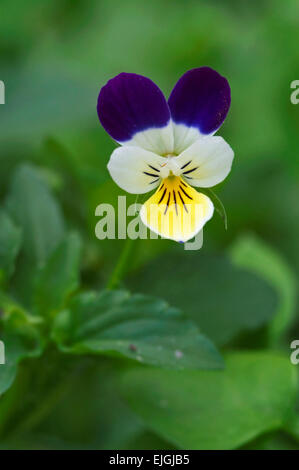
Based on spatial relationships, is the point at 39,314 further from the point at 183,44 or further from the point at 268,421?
the point at 183,44

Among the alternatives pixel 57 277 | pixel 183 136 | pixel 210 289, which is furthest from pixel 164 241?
pixel 183 136

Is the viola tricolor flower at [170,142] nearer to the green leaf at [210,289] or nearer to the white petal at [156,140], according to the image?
the white petal at [156,140]

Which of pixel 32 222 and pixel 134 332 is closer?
pixel 134 332

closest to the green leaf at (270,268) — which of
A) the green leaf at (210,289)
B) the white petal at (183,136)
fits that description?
the green leaf at (210,289)

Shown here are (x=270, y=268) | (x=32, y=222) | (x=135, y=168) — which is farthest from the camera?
(x=270, y=268)

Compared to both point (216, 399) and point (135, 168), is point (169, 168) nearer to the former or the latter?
point (135, 168)

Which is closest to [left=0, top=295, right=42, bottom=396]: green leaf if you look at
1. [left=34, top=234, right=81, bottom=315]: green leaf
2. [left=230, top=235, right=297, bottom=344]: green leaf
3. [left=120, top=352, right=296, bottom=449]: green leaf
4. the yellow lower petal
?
[left=34, top=234, right=81, bottom=315]: green leaf

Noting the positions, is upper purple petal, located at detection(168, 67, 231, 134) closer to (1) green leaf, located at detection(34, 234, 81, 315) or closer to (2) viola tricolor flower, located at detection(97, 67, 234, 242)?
(2) viola tricolor flower, located at detection(97, 67, 234, 242)
